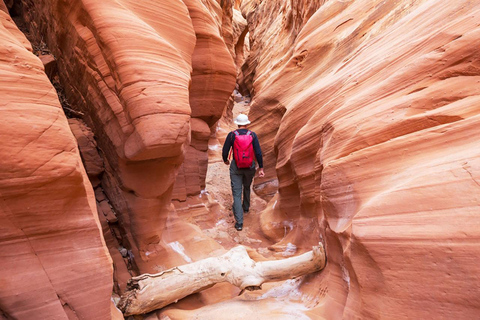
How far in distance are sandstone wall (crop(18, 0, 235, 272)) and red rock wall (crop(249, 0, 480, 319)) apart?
1867mm

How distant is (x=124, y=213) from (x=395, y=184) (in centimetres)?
345

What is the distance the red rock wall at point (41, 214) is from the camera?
1.93 metres

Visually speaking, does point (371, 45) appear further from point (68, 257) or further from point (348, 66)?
point (68, 257)

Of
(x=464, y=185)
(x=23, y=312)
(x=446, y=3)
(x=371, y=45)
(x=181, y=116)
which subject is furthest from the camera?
(x=371, y=45)

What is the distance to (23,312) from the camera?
1987mm

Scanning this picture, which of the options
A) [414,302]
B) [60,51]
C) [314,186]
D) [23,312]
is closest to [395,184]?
[414,302]

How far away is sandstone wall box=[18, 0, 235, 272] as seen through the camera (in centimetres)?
317

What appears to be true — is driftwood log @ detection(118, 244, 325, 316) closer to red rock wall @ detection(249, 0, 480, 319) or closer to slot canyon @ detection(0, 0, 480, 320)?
slot canyon @ detection(0, 0, 480, 320)

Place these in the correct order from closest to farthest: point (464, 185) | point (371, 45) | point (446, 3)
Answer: point (464, 185) < point (446, 3) < point (371, 45)

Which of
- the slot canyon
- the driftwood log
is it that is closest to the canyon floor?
the slot canyon

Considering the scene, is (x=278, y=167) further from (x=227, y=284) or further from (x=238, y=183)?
(x=227, y=284)

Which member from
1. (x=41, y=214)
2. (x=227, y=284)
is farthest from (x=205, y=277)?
(x=41, y=214)

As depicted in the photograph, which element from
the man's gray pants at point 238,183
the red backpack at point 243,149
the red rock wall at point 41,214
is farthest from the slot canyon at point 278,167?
the red backpack at point 243,149

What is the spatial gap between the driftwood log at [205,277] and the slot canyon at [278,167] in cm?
4
